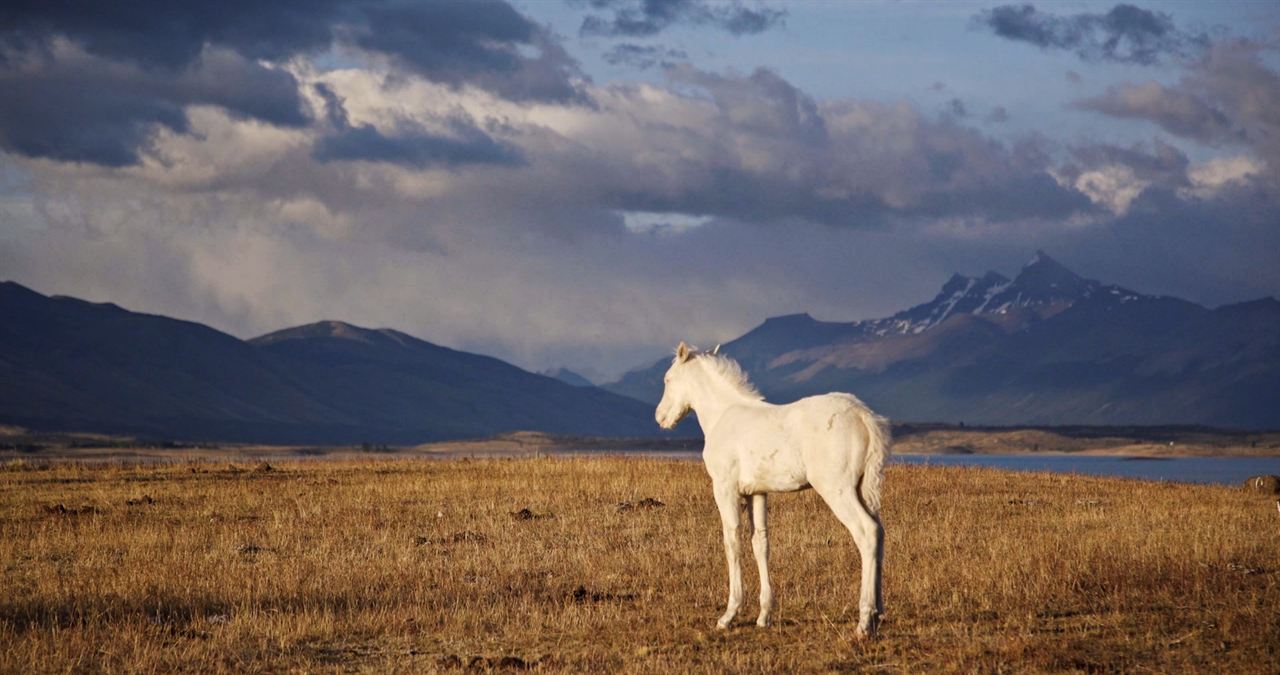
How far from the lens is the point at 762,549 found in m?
14.3

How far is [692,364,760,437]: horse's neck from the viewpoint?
14896 millimetres

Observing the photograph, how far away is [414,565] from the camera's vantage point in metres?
19.0

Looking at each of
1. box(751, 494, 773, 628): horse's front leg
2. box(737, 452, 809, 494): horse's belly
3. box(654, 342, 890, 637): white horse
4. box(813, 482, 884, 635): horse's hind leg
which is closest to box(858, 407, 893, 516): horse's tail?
box(654, 342, 890, 637): white horse

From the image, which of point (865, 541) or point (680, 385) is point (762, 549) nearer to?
point (865, 541)

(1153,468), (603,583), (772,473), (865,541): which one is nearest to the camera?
(865,541)

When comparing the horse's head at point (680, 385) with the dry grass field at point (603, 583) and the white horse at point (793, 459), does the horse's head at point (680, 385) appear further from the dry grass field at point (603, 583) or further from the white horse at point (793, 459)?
the dry grass field at point (603, 583)

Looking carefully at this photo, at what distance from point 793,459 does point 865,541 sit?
1.11m

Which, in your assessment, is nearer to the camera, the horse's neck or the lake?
the horse's neck

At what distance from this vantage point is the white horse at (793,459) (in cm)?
1315

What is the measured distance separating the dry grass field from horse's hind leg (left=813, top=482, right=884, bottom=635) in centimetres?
31

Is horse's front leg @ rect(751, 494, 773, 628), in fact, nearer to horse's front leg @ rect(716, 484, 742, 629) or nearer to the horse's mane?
horse's front leg @ rect(716, 484, 742, 629)

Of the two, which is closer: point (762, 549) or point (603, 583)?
point (762, 549)

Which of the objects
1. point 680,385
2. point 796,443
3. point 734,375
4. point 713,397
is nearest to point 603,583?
point 680,385

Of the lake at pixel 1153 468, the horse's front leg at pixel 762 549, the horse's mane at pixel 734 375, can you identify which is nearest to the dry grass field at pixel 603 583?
the horse's front leg at pixel 762 549
